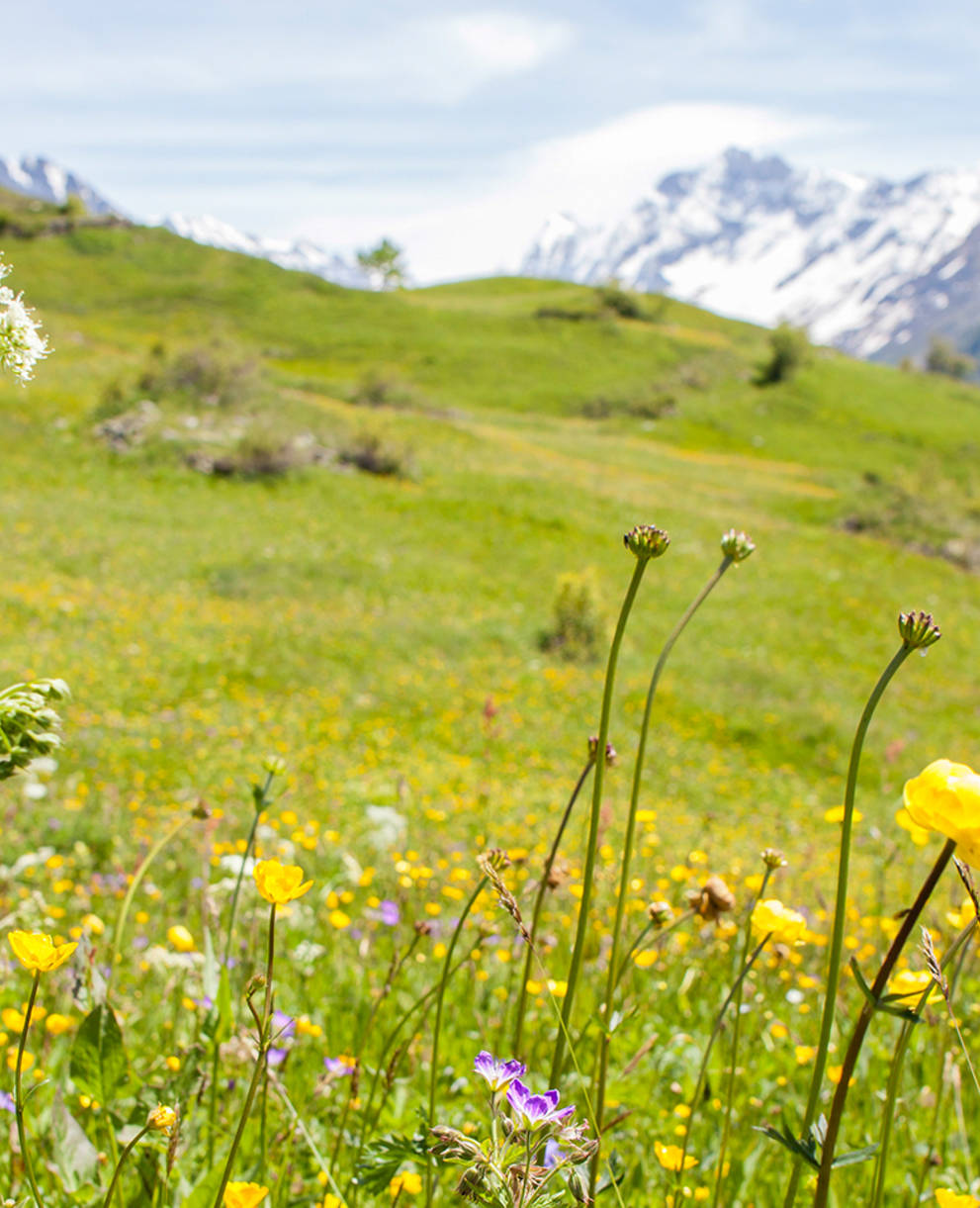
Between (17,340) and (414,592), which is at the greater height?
(17,340)

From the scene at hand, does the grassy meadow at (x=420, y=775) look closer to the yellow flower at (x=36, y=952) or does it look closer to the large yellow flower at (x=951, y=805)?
the yellow flower at (x=36, y=952)

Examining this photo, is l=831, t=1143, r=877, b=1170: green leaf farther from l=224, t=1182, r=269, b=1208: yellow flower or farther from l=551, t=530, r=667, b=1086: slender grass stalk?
l=224, t=1182, r=269, b=1208: yellow flower

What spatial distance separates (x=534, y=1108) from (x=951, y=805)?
0.54 meters

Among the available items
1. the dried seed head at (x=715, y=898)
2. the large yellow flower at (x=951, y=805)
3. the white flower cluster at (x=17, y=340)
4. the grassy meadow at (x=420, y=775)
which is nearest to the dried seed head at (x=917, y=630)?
the large yellow flower at (x=951, y=805)

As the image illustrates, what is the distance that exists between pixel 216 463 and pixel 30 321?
64.4 feet

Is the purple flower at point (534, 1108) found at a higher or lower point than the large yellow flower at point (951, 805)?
lower

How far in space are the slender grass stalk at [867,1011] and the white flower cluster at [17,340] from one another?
1.33 metres

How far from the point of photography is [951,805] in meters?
0.91

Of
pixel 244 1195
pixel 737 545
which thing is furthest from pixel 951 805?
pixel 244 1195

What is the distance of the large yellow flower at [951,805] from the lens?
890mm

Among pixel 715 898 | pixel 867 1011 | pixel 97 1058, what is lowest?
pixel 97 1058

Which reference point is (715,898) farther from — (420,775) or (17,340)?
(420,775)

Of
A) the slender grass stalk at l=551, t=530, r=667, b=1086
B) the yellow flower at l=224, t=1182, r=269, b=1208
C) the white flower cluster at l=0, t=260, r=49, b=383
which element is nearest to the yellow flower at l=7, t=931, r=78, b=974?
the yellow flower at l=224, t=1182, r=269, b=1208

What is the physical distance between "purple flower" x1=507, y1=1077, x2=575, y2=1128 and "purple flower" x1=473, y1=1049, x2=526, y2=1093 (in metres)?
0.02
